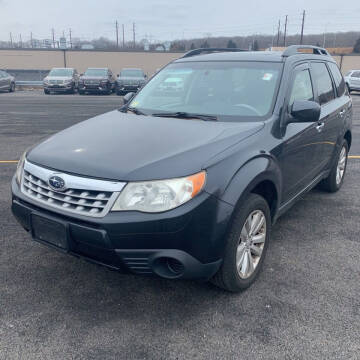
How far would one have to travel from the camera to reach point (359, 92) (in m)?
26.4

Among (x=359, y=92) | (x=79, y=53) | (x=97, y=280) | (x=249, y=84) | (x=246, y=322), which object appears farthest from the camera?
(x=79, y=53)

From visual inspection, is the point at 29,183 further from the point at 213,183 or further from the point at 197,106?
the point at 197,106

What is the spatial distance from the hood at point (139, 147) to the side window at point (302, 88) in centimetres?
71

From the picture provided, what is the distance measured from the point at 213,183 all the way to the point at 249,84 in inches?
60.3

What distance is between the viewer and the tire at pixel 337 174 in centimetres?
510

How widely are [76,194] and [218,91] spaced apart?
182 centimetres

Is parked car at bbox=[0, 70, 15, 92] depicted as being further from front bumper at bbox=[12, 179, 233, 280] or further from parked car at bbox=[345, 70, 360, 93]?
front bumper at bbox=[12, 179, 233, 280]

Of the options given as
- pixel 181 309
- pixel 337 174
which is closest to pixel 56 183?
pixel 181 309

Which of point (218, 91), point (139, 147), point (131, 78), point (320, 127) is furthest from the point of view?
point (131, 78)

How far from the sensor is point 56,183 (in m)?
2.60

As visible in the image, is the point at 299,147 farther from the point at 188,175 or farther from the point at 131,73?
the point at 131,73

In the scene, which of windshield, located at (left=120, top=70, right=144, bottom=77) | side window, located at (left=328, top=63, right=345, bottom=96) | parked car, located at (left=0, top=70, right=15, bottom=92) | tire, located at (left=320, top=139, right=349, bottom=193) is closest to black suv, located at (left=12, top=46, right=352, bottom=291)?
side window, located at (left=328, top=63, right=345, bottom=96)

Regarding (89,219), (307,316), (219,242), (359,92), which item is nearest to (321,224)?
(307,316)

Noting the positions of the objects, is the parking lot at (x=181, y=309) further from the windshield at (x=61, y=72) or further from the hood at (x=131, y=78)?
the windshield at (x=61, y=72)
